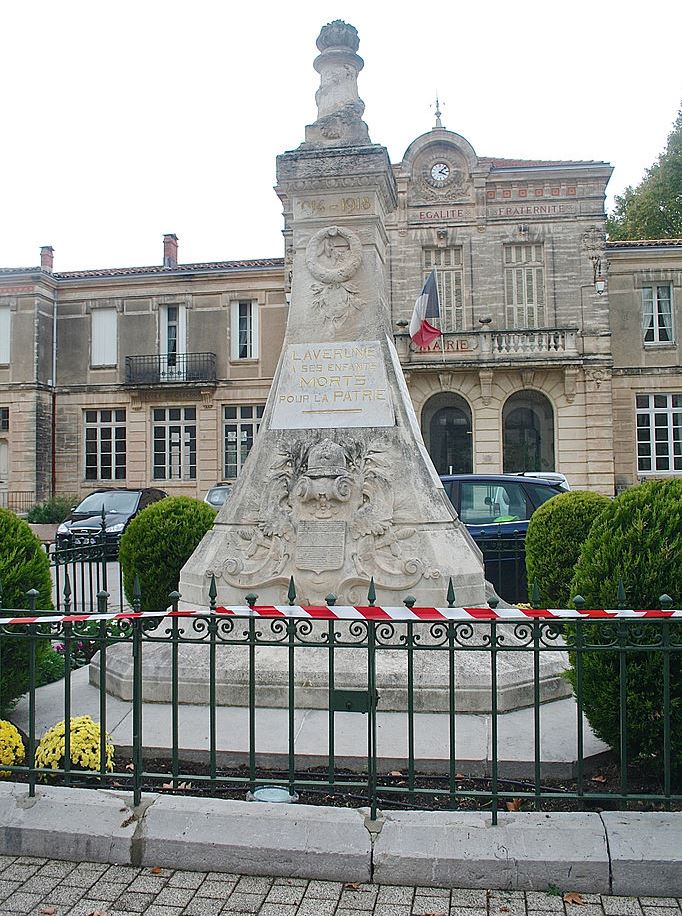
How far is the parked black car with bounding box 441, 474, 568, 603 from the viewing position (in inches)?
398

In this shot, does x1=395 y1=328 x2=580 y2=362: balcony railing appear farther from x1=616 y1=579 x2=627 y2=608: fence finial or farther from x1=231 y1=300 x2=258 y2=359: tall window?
x1=616 y1=579 x2=627 y2=608: fence finial

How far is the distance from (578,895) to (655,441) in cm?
2604

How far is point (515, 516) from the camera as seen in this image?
418 inches

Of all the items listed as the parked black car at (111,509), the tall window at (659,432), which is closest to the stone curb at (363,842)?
the parked black car at (111,509)

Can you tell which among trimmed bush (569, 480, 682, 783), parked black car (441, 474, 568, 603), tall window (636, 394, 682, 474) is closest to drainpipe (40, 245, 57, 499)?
tall window (636, 394, 682, 474)

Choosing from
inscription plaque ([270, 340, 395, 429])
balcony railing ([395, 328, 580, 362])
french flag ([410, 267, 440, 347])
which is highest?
balcony railing ([395, 328, 580, 362])

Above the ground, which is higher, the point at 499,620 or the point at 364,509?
the point at 364,509

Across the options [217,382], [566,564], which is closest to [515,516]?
[566,564]

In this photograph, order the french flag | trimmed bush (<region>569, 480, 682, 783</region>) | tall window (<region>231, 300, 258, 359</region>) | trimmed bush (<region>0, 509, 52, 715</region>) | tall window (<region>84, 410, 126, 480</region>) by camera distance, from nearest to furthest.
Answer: trimmed bush (<region>569, 480, 682, 783</region>), trimmed bush (<region>0, 509, 52, 715</region>), the french flag, tall window (<region>231, 300, 258, 359</region>), tall window (<region>84, 410, 126, 480</region>)

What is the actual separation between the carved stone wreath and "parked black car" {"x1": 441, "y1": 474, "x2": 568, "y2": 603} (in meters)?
4.64

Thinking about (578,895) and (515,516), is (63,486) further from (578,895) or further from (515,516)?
(578,895)

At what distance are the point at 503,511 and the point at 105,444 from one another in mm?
22611

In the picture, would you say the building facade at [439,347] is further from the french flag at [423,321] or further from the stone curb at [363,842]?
the stone curb at [363,842]

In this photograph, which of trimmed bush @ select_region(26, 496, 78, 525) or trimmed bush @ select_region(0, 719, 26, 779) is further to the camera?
trimmed bush @ select_region(26, 496, 78, 525)
